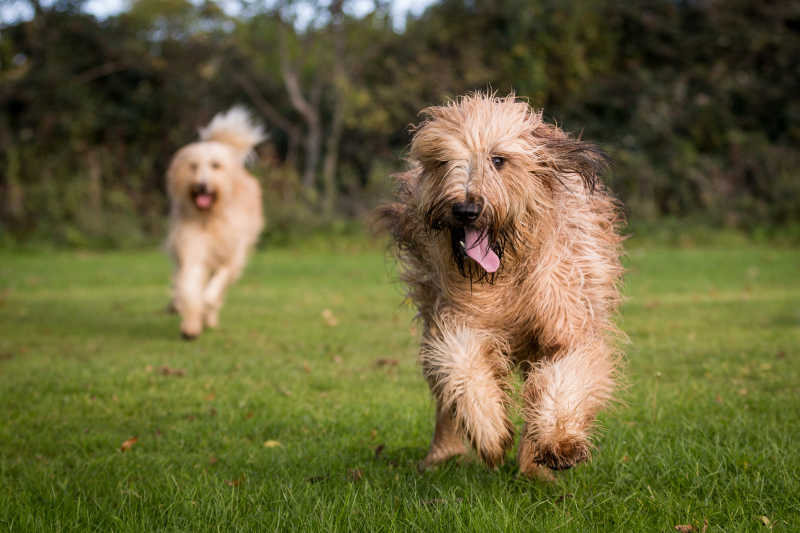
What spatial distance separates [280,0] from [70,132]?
25.5 feet

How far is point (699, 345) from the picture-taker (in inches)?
281

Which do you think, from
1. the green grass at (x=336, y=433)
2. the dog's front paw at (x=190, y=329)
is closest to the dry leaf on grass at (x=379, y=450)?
the green grass at (x=336, y=433)

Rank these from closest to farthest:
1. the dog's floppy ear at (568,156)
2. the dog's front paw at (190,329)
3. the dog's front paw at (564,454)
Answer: the dog's front paw at (564,454)
the dog's floppy ear at (568,156)
the dog's front paw at (190,329)

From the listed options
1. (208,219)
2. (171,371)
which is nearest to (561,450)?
(171,371)

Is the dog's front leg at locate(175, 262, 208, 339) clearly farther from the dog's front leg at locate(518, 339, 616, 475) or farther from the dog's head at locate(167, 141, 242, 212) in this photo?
the dog's front leg at locate(518, 339, 616, 475)

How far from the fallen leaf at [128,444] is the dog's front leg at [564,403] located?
82.9 inches

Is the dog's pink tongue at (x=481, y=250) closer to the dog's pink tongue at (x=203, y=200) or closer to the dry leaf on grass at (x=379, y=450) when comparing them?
the dry leaf on grass at (x=379, y=450)

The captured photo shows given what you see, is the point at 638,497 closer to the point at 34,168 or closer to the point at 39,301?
the point at 39,301

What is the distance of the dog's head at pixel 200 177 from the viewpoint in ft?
29.6

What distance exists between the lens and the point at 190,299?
27.4ft

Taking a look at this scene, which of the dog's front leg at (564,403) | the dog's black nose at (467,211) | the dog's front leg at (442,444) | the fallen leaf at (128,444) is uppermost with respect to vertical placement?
the dog's black nose at (467,211)

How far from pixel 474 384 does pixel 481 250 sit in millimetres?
556

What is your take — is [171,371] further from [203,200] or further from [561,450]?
[561,450]

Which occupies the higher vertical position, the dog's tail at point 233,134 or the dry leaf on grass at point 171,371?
the dog's tail at point 233,134
